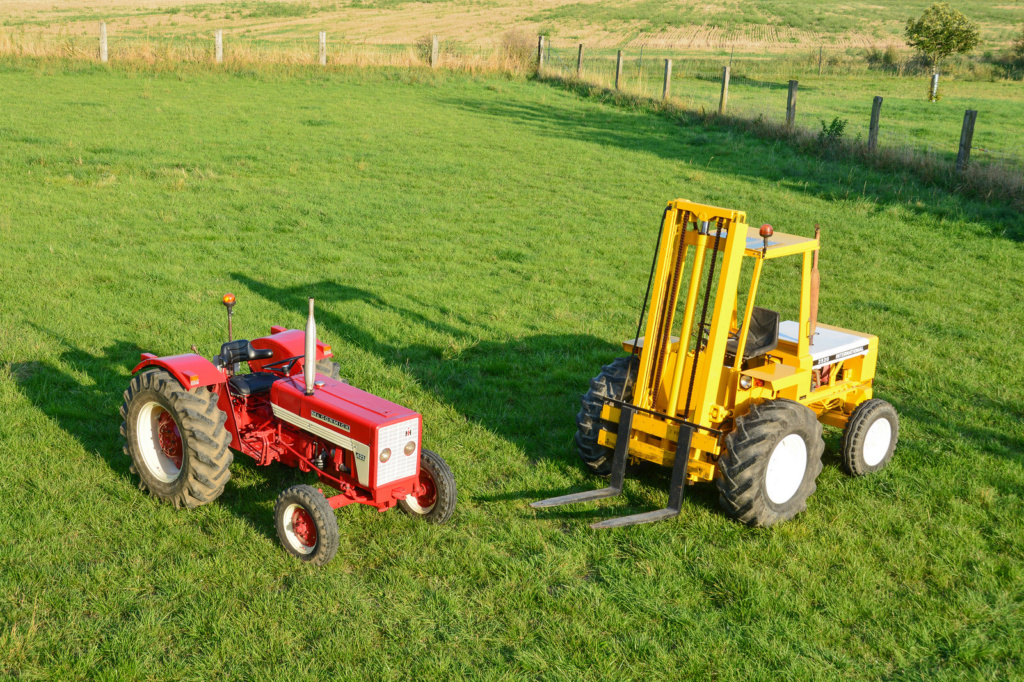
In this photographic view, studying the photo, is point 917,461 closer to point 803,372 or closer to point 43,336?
point 803,372

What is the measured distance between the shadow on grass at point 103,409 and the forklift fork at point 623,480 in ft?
6.32

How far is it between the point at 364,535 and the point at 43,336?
196 inches

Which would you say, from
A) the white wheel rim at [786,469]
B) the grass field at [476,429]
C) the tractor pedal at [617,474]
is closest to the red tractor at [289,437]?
the grass field at [476,429]

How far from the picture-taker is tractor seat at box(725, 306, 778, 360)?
630cm

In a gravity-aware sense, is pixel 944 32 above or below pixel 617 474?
above

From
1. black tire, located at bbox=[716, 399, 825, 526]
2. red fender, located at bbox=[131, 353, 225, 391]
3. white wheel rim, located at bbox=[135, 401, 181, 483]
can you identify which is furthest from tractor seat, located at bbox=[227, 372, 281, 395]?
black tire, located at bbox=[716, 399, 825, 526]

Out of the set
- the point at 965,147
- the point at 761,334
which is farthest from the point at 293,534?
the point at 965,147

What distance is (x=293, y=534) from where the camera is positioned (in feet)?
18.0

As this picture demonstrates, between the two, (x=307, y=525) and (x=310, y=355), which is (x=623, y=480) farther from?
(x=310, y=355)

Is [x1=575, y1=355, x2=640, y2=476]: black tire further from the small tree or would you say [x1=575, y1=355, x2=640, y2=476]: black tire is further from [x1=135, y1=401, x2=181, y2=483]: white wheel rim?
the small tree

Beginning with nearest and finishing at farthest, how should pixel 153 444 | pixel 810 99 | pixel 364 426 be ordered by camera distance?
pixel 364 426, pixel 153 444, pixel 810 99

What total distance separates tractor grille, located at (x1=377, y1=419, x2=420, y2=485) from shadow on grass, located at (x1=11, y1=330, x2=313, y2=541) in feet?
3.08

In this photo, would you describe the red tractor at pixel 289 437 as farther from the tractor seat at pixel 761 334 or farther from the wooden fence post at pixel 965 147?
the wooden fence post at pixel 965 147

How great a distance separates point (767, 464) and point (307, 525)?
9.98ft
